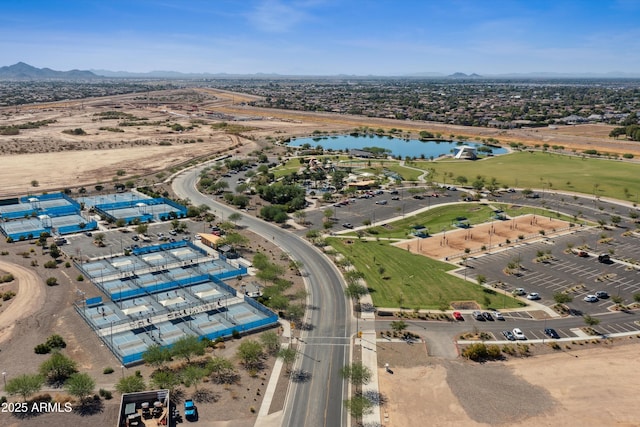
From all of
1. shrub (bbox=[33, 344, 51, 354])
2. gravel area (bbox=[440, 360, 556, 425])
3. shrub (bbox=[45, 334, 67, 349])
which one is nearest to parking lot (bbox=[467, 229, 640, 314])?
gravel area (bbox=[440, 360, 556, 425])

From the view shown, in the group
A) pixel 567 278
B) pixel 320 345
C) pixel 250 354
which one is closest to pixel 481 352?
pixel 320 345

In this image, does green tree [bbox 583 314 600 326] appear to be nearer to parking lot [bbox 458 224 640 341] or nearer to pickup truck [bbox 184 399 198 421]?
parking lot [bbox 458 224 640 341]

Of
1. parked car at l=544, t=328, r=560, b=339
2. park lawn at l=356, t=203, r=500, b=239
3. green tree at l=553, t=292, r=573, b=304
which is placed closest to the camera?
parked car at l=544, t=328, r=560, b=339

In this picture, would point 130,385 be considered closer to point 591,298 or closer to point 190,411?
point 190,411

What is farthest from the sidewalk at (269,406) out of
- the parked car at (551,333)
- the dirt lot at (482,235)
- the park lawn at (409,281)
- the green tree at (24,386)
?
the dirt lot at (482,235)

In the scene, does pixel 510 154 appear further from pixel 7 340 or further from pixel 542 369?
pixel 7 340
